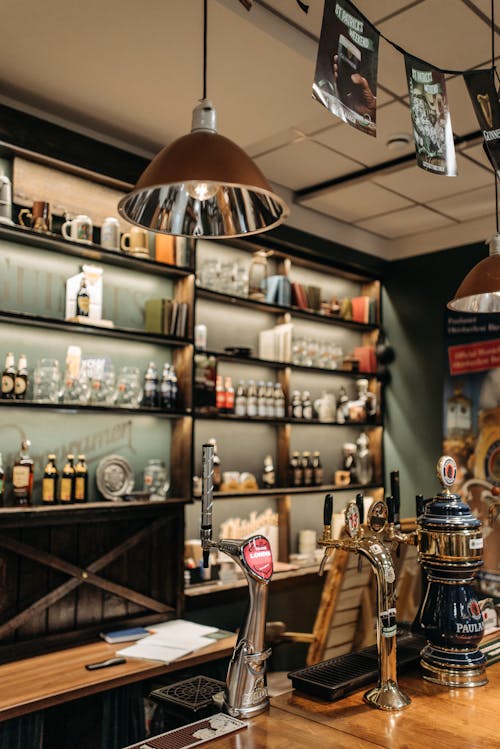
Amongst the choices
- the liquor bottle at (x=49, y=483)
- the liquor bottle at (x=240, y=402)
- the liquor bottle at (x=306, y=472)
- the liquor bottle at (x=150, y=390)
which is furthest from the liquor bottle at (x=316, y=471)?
the liquor bottle at (x=49, y=483)

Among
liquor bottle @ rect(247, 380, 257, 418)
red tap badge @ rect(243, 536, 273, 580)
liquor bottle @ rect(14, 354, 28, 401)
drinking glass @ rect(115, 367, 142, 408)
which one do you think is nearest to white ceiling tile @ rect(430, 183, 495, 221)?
liquor bottle @ rect(247, 380, 257, 418)

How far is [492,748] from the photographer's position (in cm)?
134

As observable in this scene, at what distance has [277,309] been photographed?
4.65 m

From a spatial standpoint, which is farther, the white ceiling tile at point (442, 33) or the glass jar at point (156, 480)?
the glass jar at point (156, 480)

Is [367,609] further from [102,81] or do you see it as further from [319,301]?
[102,81]

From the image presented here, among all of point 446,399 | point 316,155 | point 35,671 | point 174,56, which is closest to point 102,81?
point 174,56

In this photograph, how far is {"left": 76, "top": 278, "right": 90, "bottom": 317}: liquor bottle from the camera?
3.38 metres

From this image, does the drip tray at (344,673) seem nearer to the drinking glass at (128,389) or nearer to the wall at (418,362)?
the drinking glass at (128,389)

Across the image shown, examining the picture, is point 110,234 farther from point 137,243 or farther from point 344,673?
point 344,673

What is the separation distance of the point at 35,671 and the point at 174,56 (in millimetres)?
2618

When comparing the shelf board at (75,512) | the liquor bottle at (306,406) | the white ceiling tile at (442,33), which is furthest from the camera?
the liquor bottle at (306,406)

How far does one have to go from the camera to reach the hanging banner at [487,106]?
99.3 inches

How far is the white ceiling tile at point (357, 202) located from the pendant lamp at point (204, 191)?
2.71 m

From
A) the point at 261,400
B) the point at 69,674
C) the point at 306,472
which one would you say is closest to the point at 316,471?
the point at 306,472
